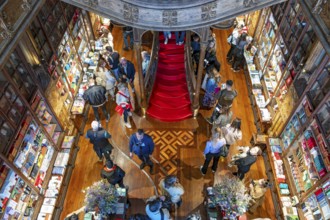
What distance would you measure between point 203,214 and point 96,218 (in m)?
3.05

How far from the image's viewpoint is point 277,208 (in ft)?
28.8

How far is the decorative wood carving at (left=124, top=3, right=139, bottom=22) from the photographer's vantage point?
750 cm

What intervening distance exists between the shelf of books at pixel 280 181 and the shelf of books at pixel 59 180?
20.7ft

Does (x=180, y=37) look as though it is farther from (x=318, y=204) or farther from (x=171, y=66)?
(x=318, y=204)

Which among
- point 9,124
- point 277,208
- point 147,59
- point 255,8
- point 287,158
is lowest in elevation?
point 277,208

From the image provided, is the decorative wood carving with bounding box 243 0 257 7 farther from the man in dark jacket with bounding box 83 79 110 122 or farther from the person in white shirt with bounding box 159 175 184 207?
the man in dark jacket with bounding box 83 79 110 122

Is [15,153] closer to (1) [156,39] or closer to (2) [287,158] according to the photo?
(1) [156,39]

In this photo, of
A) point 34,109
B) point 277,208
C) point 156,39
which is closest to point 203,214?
point 277,208

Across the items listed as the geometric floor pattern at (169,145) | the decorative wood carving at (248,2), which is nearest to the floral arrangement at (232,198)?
the geometric floor pattern at (169,145)

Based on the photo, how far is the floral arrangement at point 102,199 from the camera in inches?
301

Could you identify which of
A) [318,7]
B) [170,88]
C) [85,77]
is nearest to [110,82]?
[85,77]

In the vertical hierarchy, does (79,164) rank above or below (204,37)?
below

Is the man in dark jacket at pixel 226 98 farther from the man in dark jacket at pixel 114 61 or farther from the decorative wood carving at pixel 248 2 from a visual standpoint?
the man in dark jacket at pixel 114 61

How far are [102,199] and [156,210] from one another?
1541 millimetres
